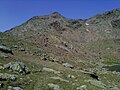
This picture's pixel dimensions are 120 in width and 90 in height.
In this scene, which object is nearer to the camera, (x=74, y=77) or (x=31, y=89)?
(x=31, y=89)

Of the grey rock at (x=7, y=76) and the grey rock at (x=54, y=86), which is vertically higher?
the grey rock at (x=7, y=76)

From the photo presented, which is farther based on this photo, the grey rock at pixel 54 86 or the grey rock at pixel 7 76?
the grey rock at pixel 54 86

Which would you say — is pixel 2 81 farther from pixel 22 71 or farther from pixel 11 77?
pixel 22 71

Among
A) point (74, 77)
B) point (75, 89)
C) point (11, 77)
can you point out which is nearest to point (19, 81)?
point (11, 77)

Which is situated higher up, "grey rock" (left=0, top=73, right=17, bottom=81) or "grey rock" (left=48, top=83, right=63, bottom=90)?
"grey rock" (left=0, top=73, right=17, bottom=81)

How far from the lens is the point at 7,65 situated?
125 ft

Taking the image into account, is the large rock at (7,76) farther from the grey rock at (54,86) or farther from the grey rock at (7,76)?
the grey rock at (54,86)

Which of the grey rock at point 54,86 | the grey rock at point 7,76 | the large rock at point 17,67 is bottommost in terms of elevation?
the grey rock at point 54,86

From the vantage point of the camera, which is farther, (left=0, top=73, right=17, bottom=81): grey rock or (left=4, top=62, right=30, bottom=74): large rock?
(left=4, top=62, right=30, bottom=74): large rock

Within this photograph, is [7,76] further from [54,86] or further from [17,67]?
[54,86]

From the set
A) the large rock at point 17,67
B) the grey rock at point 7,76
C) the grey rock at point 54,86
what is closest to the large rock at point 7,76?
the grey rock at point 7,76

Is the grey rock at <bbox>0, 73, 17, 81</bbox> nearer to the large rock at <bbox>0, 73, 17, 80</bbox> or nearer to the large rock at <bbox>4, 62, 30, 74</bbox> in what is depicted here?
the large rock at <bbox>0, 73, 17, 80</bbox>

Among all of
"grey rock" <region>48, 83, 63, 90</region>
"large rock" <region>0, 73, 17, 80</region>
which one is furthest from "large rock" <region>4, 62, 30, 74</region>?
"grey rock" <region>48, 83, 63, 90</region>

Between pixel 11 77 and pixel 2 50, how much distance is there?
53.2ft
